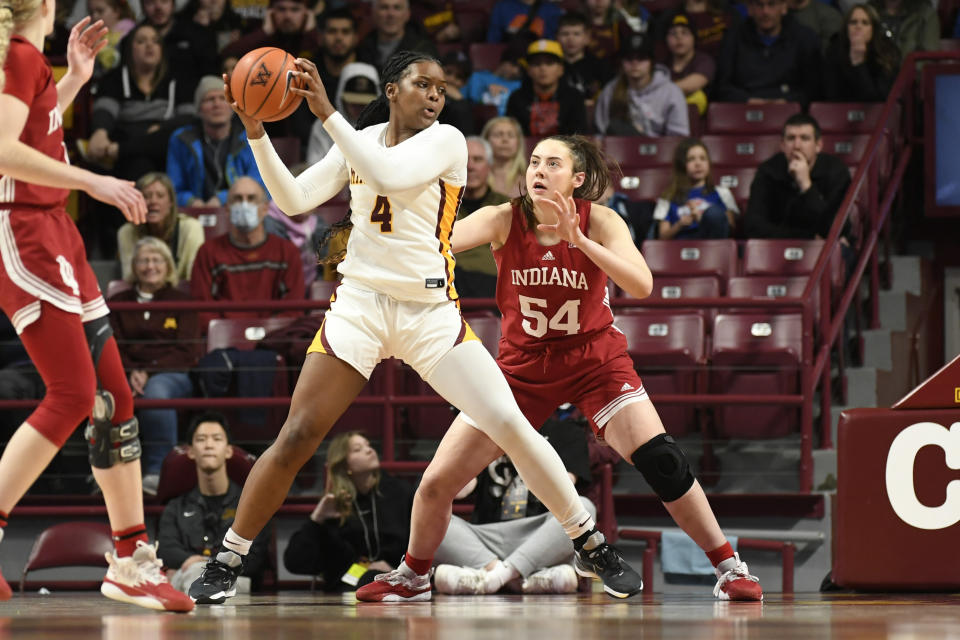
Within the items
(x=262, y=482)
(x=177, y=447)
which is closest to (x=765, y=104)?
(x=177, y=447)

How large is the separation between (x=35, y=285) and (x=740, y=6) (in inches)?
383

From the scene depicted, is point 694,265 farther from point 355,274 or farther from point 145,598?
point 145,598

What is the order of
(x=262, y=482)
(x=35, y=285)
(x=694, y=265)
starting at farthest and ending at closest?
(x=694, y=265) → (x=262, y=482) → (x=35, y=285)

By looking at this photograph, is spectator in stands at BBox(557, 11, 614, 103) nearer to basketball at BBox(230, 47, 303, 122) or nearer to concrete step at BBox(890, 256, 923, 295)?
concrete step at BBox(890, 256, 923, 295)

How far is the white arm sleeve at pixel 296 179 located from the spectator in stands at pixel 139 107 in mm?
6283

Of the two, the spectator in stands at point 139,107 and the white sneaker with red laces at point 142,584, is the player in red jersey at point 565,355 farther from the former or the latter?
the spectator in stands at point 139,107

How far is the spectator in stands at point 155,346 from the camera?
28.3ft

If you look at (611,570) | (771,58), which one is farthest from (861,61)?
(611,570)

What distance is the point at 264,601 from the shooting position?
586 centimetres

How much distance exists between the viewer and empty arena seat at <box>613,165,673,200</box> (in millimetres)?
10906

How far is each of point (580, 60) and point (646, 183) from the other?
1645 mm

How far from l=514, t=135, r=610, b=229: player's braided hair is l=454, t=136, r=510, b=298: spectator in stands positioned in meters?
3.34

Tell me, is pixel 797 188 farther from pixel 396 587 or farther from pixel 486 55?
pixel 396 587

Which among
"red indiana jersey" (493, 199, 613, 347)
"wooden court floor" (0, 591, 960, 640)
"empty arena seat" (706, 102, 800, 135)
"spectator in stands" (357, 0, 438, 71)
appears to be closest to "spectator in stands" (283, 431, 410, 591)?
"wooden court floor" (0, 591, 960, 640)
